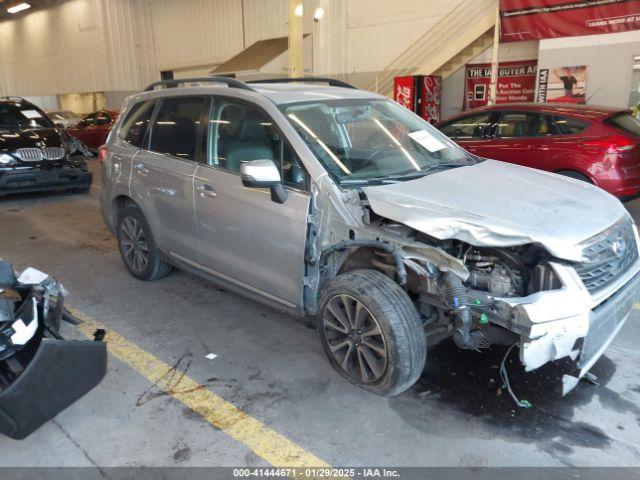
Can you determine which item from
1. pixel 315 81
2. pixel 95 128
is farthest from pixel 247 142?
pixel 95 128

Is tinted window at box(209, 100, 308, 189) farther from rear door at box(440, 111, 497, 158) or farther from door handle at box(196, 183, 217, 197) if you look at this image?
rear door at box(440, 111, 497, 158)

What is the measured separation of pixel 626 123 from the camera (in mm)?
6867

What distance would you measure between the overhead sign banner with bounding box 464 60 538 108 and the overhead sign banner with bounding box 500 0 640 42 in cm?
93

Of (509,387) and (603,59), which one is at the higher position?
(603,59)

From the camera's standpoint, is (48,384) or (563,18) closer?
(48,384)

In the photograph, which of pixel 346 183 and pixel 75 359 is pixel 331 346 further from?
pixel 75 359

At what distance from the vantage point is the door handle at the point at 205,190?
3828 mm

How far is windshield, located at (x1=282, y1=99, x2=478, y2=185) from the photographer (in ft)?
11.0

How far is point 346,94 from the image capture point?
13.5 ft

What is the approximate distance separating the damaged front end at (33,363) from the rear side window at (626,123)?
21.9 ft

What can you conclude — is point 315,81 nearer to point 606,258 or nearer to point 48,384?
point 606,258

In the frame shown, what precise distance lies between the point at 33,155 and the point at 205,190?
241 inches

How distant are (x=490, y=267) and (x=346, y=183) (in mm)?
988

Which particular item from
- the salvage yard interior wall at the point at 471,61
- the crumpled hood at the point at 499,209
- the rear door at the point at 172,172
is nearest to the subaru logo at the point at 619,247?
the crumpled hood at the point at 499,209
